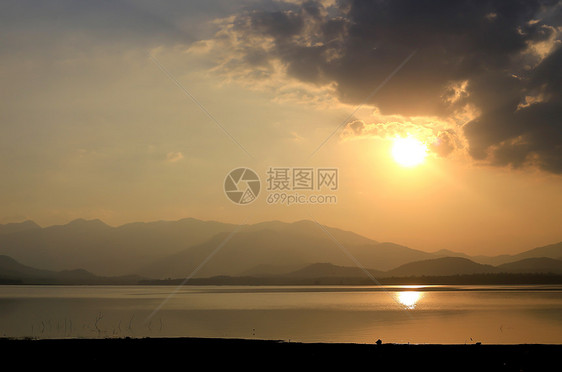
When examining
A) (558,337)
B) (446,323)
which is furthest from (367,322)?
(558,337)

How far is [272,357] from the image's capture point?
21.3 meters

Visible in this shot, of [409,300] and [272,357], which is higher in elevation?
[409,300]

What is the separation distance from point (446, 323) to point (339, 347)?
33.3m

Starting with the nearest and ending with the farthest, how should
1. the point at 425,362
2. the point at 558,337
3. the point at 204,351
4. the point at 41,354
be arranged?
1. the point at 425,362
2. the point at 41,354
3. the point at 204,351
4. the point at 558,337

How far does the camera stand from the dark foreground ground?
18984 mm

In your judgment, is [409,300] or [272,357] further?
[409,300]

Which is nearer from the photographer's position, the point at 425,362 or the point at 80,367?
the point at 80,367

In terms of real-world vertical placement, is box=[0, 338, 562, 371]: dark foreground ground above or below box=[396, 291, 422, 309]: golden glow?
below

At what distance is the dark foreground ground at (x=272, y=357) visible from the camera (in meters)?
19.0

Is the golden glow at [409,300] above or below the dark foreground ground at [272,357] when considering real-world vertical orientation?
above

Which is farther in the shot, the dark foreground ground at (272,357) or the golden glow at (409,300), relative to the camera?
the golden glow at (409,300)

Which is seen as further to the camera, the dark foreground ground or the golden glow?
the golden glow

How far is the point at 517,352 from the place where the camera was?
22.7m

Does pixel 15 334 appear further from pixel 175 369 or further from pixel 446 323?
pixel 446 323
